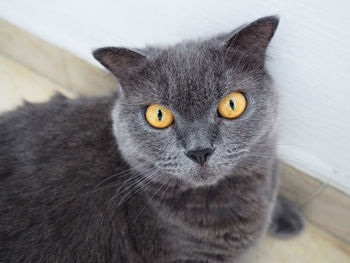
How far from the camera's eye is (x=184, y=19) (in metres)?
1.11

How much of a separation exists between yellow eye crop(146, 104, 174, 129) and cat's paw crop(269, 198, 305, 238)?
739 millimetres

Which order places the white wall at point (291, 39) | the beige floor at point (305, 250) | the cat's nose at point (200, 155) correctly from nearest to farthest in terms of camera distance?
the cat's nose at point (200, 155), the white wall at point (291, 39), the beige floor at point (305, 250)

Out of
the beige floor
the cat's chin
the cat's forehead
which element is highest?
the cat's forehead

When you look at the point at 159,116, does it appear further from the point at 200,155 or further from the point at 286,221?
the point at 286,221

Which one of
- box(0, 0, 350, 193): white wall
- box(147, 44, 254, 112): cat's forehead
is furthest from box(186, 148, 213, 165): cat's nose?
box(0, 0, 350, 193): white wall

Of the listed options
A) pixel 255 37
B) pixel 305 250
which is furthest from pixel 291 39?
pixel 305 250

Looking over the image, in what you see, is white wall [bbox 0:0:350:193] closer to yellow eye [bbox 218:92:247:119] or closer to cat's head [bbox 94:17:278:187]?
cat's head [bbox 94:17:278:187]

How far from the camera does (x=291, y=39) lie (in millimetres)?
956

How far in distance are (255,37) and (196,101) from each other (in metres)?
0.24

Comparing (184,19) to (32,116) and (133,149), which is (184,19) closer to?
(133,149)

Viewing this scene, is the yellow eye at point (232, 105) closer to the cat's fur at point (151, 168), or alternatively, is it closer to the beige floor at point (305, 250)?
the cat's fur at point (151, 168)

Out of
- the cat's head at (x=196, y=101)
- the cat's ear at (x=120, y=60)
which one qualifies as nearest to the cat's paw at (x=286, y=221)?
the cat's head at (x=196, y=101)

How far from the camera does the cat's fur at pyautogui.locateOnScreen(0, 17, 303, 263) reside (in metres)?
0.83

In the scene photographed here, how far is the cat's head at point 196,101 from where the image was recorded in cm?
81
